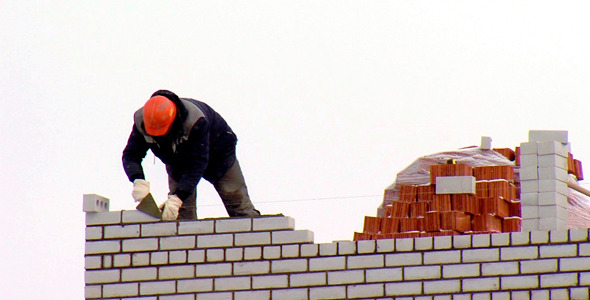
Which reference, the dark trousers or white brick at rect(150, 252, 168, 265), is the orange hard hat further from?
white brick at rect(150, 252, 168, 265)

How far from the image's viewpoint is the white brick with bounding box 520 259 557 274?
9398 millimetres

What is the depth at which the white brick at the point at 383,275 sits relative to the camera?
9703 millimetres

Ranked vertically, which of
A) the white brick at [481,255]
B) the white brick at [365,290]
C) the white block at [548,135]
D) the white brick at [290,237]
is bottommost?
the white brick at [365,290]

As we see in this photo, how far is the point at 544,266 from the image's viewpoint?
941 centimetres

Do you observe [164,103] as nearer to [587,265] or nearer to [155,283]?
[155,283]

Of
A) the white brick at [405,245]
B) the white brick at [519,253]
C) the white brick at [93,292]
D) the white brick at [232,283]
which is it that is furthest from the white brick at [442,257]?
the white brick at [93,292]

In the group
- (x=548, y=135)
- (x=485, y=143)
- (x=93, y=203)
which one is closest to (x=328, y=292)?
(x=93, y=203)

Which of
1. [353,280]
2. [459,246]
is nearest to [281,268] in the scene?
[353,280]

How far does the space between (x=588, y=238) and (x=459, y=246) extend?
99cm

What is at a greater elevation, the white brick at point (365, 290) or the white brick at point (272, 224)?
the white brick at point (272, 224)

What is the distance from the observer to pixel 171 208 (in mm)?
10422

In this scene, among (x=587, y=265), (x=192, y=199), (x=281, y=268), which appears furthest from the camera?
(x=192, y=199)

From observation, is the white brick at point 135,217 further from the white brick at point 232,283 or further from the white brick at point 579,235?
the white brick at point 579,235

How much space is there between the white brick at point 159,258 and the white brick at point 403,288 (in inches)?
73.9
